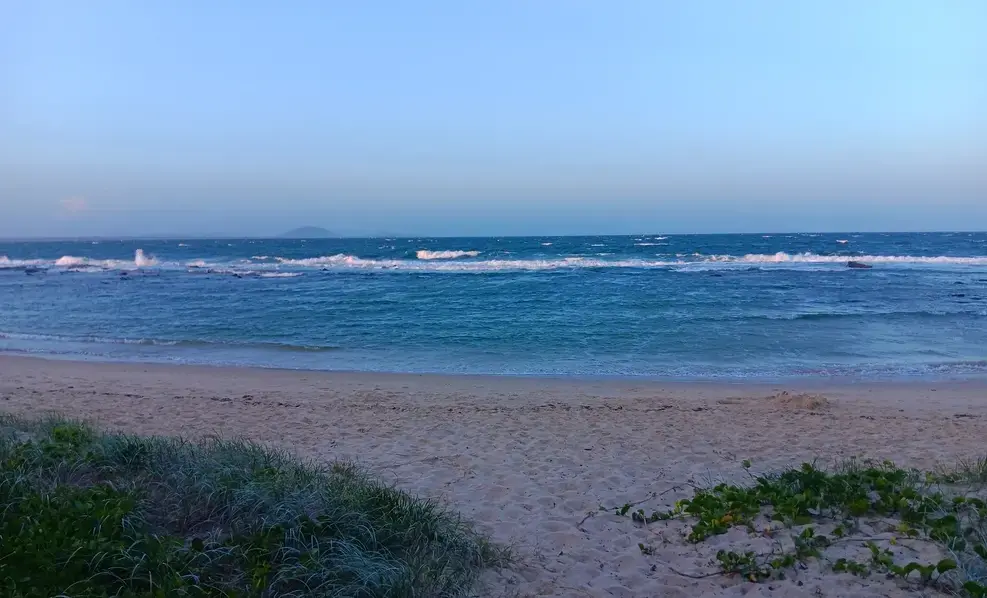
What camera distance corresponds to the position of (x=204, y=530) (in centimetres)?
335

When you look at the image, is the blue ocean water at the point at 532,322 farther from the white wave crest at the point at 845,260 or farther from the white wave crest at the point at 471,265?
the white wave crest at the point at 845,260

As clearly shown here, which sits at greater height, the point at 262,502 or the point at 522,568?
the point at 262,502

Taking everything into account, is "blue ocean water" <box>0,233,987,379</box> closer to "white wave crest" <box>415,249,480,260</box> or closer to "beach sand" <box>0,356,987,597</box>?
"beach sand" <box>0,356,987,597</box>

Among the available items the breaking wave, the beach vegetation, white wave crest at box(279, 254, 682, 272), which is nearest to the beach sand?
the beach vegetation

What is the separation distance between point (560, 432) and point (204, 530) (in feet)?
15.1

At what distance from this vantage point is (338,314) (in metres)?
18.8

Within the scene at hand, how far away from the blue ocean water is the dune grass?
7.37m

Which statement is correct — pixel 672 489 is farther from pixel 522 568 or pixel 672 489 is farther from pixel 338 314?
pixel 338 314

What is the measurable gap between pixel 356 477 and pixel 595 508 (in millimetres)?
1855

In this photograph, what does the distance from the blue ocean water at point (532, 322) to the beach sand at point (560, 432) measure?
1.54 meters

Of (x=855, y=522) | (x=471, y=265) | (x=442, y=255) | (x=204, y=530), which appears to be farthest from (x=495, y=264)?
(x=204, y=530)

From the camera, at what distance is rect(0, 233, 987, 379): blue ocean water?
39.9 ft

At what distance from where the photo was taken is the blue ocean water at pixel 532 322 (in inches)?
479

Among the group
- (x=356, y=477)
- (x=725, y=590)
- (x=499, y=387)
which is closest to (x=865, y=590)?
(x=725, y=590)
